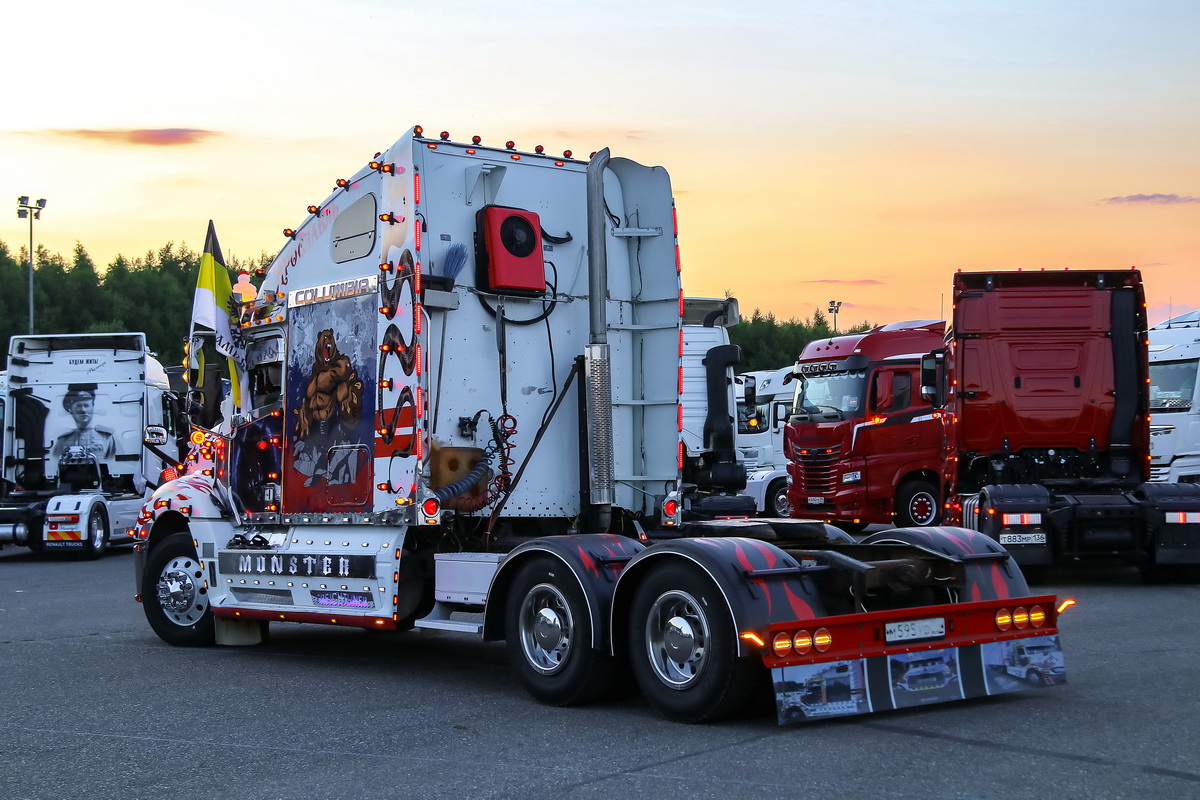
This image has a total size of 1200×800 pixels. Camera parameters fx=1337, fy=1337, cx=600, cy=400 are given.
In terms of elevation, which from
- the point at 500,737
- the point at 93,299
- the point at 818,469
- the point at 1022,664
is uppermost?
the point at 93,299

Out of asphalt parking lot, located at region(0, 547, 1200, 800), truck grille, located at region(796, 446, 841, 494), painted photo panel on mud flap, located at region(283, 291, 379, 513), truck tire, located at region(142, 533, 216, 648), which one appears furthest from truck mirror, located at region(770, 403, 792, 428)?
painted photo panel on mud flap, located at region(283, 291, 379, 513)

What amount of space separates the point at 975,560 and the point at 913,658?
99 cm

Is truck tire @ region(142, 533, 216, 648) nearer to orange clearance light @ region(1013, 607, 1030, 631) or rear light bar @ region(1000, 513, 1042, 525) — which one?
orange clearance light @ region(1013, 607, 1030, 631)

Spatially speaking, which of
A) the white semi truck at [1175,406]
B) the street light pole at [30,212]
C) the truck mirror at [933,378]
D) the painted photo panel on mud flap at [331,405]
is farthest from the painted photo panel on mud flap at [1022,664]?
the street light pole at [30,212]

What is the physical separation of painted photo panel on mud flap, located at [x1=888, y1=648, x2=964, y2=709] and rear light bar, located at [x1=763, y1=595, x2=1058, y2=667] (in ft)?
0.17

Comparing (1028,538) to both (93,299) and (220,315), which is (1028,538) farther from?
(93,299)

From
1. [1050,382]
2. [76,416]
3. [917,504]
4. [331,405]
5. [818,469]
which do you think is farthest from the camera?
[76,416]

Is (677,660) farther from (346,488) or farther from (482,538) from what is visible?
(346,488)

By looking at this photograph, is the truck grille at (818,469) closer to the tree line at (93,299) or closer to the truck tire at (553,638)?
the truck tire at (553,638)

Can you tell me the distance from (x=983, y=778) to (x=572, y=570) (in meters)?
2.71

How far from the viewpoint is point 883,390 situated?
21203 mm

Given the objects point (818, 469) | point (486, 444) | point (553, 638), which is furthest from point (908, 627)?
point (818, 469)

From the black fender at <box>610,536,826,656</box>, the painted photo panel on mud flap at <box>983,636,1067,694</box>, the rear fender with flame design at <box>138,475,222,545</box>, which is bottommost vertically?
the painted photo panel on mud flap at <box>983,636,1067,694</box>

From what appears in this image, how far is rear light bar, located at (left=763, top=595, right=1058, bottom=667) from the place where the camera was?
6.64 m
